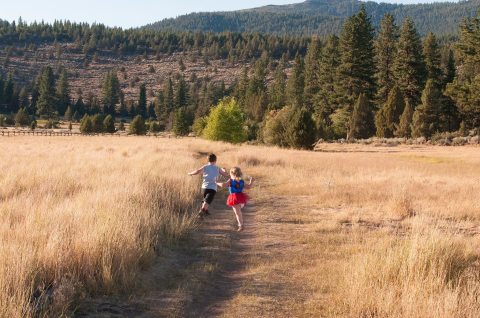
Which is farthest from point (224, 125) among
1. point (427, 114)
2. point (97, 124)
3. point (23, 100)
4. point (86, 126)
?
point (23, 100)

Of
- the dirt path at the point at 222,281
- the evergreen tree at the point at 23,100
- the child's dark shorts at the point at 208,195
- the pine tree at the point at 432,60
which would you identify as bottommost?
the dirt path at the point at 222,281

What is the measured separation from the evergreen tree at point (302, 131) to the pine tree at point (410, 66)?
22767mm

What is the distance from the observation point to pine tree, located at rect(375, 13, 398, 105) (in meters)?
61.0

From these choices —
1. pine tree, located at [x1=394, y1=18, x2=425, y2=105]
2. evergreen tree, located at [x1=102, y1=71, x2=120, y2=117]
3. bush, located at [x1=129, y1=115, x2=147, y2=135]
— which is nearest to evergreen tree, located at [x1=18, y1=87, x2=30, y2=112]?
evergreen tree, located at [x1=102, y1=71, x2=120, y2=117]

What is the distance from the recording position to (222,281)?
5.89 meters

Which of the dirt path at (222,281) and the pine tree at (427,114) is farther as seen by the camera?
the pine tree at (427,114)

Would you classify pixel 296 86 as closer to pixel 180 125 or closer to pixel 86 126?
pixel 180 125

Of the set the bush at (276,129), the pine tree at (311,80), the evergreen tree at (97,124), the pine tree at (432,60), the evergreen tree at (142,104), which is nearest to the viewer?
the bush at (276,129)

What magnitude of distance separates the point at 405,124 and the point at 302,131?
12.9 meters

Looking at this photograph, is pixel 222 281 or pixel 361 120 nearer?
pixel 222 281

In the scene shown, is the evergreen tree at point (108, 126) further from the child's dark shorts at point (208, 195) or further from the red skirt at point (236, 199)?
the red skirt at point (236, 199)

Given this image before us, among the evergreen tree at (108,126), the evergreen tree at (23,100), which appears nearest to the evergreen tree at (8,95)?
the evergreen tree at (23,100)

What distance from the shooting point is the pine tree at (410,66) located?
56625 mm

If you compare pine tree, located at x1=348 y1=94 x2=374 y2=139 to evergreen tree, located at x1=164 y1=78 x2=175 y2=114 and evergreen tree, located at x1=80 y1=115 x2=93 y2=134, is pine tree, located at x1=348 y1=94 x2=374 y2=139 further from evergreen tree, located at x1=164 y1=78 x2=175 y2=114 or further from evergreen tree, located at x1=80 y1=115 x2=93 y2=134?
evergreen tree, located at x1=164 y1=78 x2=175 y2=114
